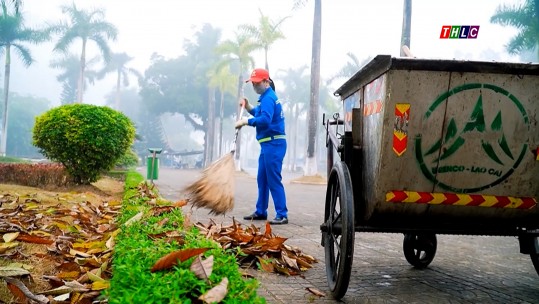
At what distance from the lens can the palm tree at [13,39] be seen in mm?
40094

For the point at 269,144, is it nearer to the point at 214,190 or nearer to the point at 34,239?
the point at 214,190

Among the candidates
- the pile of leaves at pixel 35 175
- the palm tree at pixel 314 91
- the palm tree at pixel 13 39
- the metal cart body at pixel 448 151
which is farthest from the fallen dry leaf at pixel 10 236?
the palm tree at pixel 13 39

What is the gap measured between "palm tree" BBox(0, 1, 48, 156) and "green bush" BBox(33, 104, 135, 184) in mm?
36090

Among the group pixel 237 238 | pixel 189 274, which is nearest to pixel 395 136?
pixel 189 274

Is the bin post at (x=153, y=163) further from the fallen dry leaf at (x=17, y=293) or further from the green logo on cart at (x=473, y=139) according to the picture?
the green logo on cart at (x=473, y=139)

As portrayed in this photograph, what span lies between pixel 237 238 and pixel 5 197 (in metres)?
3.99

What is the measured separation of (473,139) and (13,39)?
47.5 meters

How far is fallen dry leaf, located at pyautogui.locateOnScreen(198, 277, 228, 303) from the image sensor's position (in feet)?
5.75

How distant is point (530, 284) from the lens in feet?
10.6

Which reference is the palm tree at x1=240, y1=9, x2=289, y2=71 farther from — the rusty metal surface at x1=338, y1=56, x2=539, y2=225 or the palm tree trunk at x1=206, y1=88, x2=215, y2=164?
the rusty metal surface at x1=338, y1=56, x2=539, y2=225

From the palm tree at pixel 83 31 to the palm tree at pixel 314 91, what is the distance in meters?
23.7

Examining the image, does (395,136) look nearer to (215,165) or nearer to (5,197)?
(215,165)

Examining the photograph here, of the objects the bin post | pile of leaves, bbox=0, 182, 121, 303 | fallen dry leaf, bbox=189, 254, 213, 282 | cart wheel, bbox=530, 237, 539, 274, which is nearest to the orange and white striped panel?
cart wheel, bbox=530, 237, 539, 274

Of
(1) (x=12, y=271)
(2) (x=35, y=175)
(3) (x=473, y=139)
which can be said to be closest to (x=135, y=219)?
(1) (x=12, y=271)
